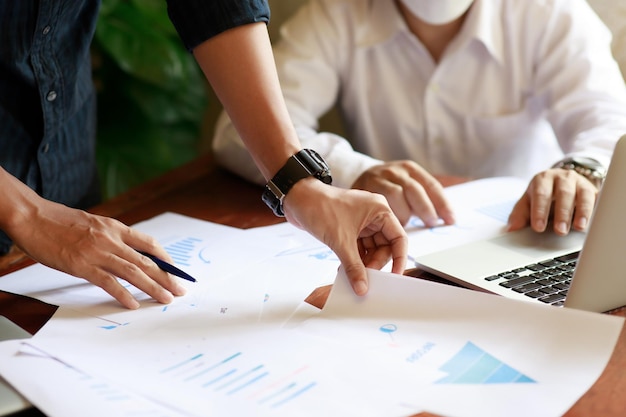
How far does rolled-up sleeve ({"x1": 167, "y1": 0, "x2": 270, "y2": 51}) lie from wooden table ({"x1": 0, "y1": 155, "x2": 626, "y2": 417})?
0.89ft

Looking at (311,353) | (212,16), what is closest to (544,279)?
(311,353)

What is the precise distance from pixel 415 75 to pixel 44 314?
0.98 m

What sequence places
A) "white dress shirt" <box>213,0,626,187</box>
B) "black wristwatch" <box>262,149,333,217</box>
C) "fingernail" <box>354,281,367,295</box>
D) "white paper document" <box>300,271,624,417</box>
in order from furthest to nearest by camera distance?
"white dress shirt" <box>213,0,626,187</box>
"black wristwatch" <box>262,149,333,217</box>
"fingernail" <box>354,281,367,295</box>
"white paper document" <box>300,271,624,417</box>

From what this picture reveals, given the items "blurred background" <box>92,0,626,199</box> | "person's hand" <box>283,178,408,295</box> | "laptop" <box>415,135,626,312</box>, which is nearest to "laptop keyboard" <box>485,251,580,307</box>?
"laptop" <box>415,135,626,312</box>

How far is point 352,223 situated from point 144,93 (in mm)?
1346

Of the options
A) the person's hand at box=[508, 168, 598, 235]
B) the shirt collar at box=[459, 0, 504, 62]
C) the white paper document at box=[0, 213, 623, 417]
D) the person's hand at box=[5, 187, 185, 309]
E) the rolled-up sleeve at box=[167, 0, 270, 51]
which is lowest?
the person's hand at box=[508, 168, 598, 235]

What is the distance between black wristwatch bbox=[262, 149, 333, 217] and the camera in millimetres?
868

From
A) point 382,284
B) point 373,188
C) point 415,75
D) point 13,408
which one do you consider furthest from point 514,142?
point 13,408

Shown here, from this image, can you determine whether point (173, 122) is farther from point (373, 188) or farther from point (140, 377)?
point (140, 377)

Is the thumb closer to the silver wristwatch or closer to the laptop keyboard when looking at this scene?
the laptop keyboard

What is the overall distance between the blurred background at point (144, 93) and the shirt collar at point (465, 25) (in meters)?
0.44

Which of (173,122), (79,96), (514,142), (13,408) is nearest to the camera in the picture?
(13,408)

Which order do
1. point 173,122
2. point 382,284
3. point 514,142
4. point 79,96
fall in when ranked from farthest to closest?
point 173,122
point 514,142
point 79,96
point 382,284

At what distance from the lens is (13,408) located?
603mm
